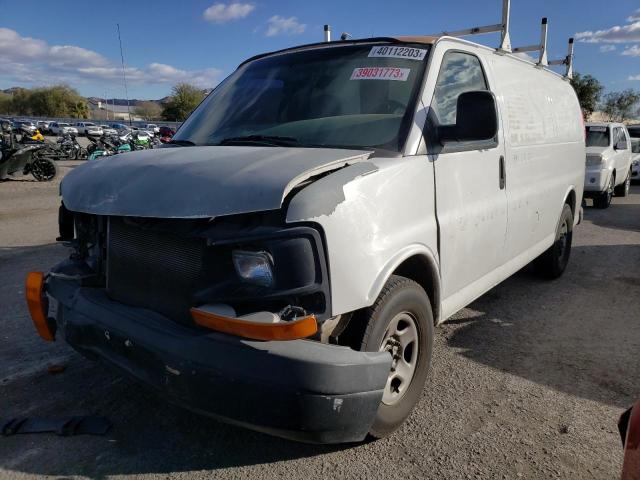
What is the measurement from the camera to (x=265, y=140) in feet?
10.3

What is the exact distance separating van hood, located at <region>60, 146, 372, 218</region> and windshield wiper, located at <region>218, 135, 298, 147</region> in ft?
0.72

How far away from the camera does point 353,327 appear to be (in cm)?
245

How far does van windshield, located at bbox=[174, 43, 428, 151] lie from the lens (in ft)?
10.0

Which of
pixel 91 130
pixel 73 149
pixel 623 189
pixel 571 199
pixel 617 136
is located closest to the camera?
pixel 571 199

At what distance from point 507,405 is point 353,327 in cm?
143

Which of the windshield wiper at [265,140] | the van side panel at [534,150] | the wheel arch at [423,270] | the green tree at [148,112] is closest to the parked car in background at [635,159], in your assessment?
the van side panel at [534,150]

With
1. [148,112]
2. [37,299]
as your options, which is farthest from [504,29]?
[148,112]

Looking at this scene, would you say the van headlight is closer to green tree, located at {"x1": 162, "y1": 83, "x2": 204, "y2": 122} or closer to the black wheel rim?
the black wheel rim

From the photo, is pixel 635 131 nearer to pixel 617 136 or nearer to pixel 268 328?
pixel 617 136

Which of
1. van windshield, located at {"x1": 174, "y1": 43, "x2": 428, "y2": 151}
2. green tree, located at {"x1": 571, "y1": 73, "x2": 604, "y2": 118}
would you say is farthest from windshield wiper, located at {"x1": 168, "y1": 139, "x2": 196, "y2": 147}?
green tree, located at {"x1": 571, "y1": 73, "x2": 604, "y2": 118}

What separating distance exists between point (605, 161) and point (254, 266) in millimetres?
11774

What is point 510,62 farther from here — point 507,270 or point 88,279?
point 88,279

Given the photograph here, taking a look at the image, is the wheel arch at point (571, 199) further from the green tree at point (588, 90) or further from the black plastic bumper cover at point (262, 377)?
the green tree at point (588, 90)

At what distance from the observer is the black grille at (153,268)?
236 cm
